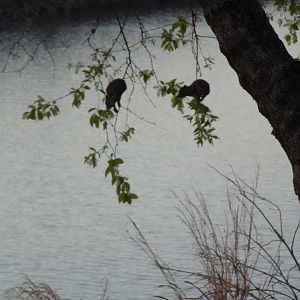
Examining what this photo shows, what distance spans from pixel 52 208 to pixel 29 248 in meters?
1.51

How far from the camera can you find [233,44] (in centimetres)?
251

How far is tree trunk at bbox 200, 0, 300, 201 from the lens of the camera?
2424mm

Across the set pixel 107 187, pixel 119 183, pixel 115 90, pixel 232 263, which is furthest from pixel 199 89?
pixel 107 187

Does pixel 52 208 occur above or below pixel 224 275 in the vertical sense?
above

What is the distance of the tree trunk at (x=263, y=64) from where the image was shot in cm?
242

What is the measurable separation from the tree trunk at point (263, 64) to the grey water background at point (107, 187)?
3.90m

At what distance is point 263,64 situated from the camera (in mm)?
2459

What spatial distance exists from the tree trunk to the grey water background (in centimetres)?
390

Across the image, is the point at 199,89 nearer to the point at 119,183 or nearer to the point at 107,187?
the point at 119,183

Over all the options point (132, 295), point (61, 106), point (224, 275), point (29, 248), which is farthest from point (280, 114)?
point (61, 106)

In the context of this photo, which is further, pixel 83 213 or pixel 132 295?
pixel 83 213

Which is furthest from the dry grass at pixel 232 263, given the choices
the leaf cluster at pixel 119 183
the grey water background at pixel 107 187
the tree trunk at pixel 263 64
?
the grey water background at pixel 107 187

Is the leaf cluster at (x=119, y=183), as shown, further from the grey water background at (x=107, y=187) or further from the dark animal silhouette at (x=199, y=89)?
the grey water background at (x=107, y=187)

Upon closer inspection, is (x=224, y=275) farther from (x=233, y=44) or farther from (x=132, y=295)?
(x=132, y=295)
